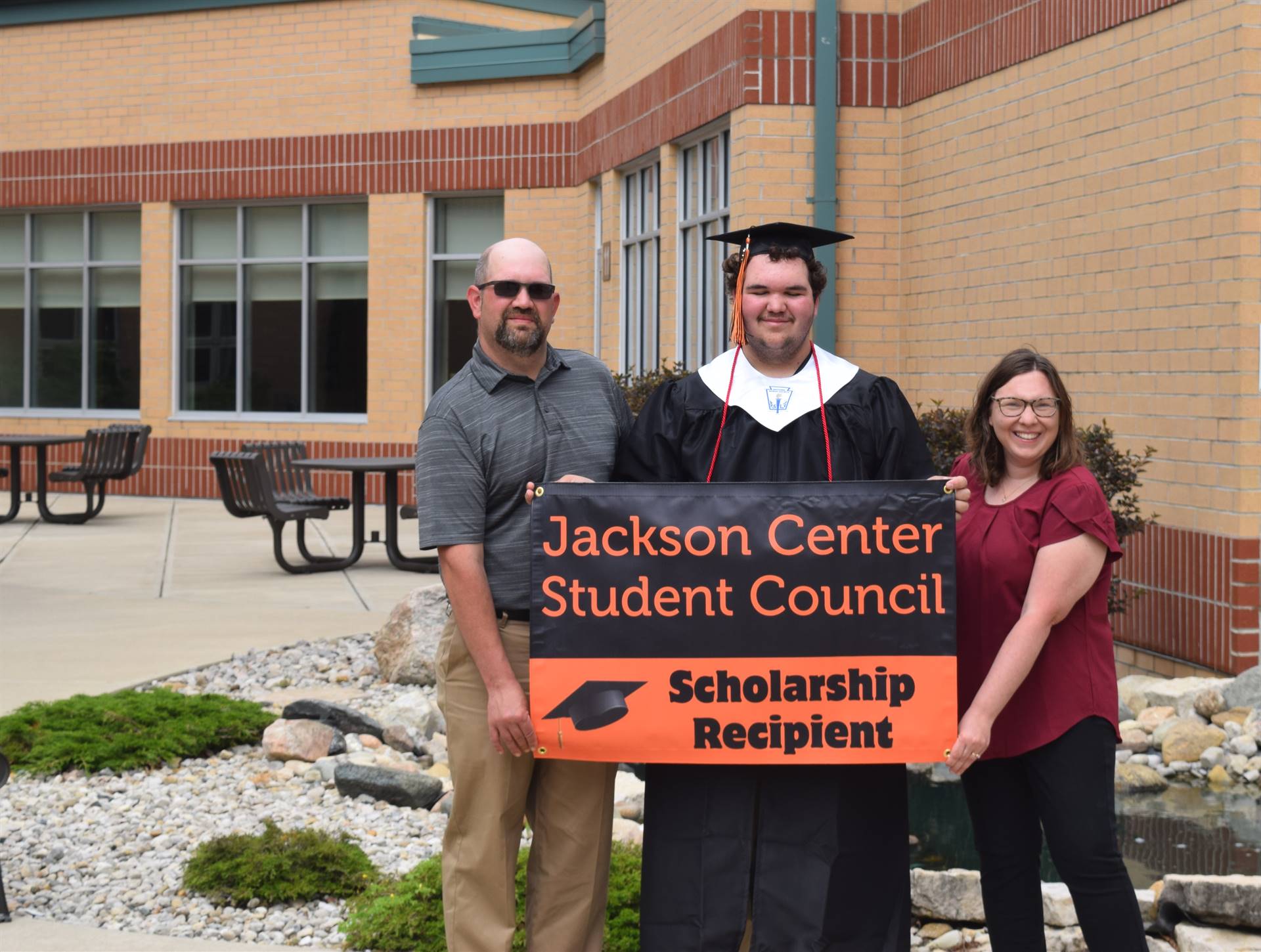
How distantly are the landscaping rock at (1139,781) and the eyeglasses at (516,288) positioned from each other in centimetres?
410

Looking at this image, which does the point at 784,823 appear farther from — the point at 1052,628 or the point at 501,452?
the point at 501,452

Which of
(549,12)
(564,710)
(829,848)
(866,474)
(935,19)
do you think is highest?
(549,12)

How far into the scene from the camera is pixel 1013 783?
12.3ft

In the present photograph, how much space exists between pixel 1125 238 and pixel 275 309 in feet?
40.9

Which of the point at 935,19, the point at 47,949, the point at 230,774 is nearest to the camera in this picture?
the point at 47,949

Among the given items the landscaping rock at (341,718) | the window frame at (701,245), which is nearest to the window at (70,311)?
the window frame at (701,245)

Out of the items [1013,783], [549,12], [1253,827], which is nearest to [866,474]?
[1013,783]

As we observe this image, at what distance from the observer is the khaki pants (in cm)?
380

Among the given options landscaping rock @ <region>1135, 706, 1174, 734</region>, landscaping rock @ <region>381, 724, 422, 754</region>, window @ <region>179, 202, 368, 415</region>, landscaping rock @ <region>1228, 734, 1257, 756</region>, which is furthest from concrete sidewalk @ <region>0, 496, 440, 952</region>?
landscaping rock @ <region>1228, 734, 1257, 756</region>

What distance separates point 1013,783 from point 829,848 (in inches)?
18.9

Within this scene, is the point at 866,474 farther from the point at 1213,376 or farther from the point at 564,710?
the point at 1213,376

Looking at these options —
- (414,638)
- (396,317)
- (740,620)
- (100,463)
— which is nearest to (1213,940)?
(740,620)

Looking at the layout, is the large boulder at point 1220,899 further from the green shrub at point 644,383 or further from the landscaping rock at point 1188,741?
the green shrub at point 644,383

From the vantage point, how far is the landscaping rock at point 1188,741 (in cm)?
696
